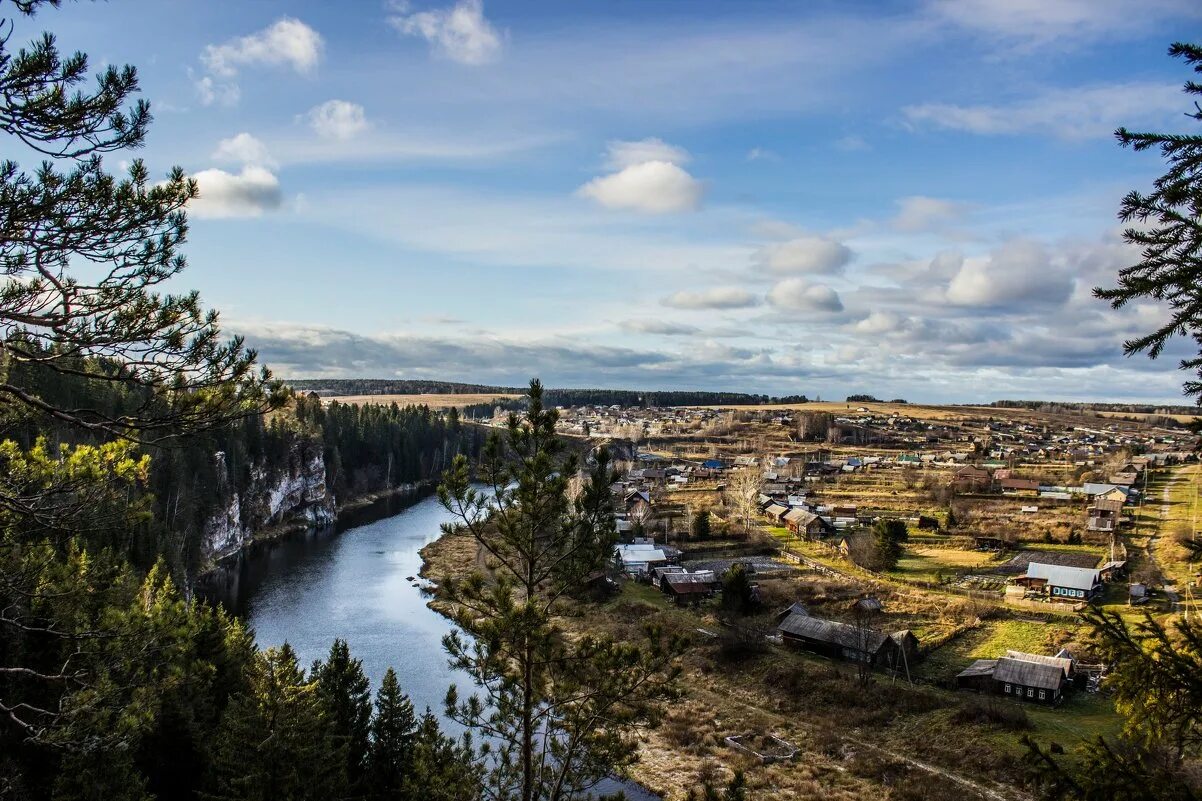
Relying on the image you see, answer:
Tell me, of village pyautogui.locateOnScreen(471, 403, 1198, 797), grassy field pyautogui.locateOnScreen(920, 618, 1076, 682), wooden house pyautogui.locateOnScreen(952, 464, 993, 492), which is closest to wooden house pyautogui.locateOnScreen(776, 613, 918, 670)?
village pyautogui.locateOnScreen(471, 403, 1198, 797)

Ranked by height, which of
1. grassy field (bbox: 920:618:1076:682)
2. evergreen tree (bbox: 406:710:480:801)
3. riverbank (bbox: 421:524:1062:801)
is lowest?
riverbank (bbox: 421:524:1062:801)

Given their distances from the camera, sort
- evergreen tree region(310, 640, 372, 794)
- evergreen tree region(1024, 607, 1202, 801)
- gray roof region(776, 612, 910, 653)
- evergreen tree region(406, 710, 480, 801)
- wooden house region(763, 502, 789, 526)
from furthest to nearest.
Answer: wooden house region(763, 502, 789, 526) < gray roof region(776, 612, 910, 653) < evergreen tree region(310, 640, 372, 794) < evergreen tree region(406, 710, 480, 801) < evergreen tree region(1024, 607, 1202, 801)

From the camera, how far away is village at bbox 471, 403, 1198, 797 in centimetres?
2839

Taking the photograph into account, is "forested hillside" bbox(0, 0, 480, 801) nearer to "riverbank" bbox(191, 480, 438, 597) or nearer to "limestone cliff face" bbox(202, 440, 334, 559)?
"riverbank" bbox(191, 480, 438, 597)

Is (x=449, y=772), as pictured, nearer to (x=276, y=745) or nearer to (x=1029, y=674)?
(x=276, y=745)

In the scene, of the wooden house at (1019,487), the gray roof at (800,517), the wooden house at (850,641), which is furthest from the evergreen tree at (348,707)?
the wooden house at (1019,487)

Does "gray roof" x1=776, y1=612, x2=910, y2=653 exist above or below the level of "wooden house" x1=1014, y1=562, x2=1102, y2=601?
below

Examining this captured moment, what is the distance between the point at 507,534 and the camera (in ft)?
36.8

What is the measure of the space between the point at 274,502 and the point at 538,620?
69058 millimetres

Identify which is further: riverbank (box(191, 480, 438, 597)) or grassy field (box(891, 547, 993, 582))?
A: grassy field (box(891, 547, 993, 582))

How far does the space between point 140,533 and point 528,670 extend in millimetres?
35812

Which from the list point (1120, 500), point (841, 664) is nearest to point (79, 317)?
point (841, 664)

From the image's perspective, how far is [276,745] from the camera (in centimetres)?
1600

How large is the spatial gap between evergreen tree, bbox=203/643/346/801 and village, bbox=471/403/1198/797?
13.3 meters
